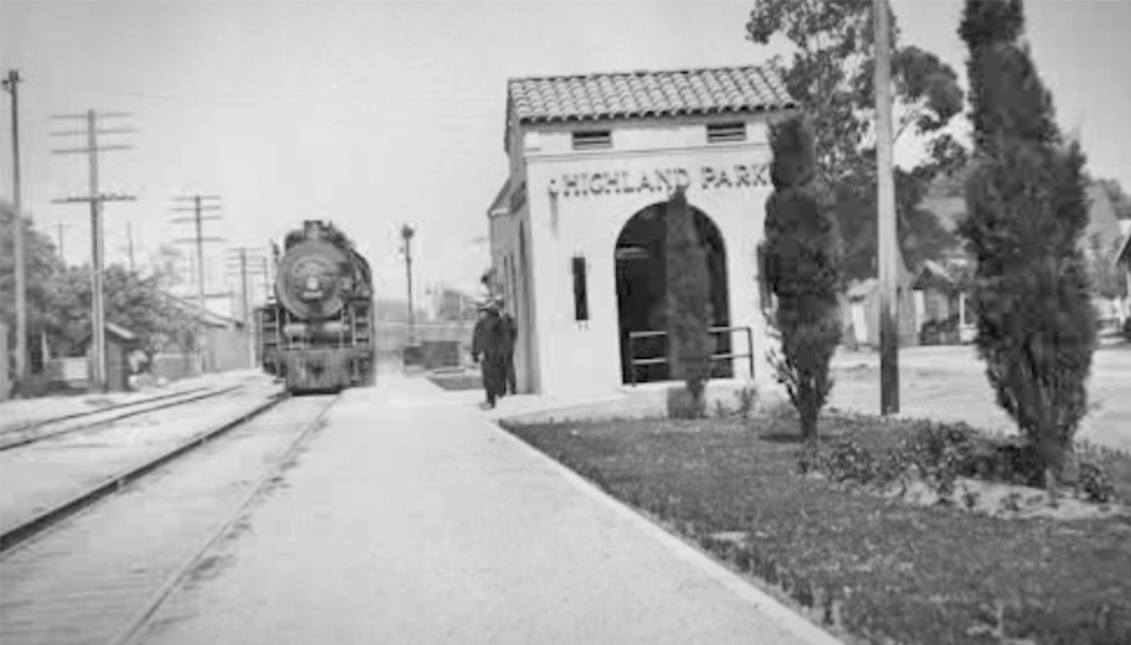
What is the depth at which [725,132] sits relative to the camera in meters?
30.4

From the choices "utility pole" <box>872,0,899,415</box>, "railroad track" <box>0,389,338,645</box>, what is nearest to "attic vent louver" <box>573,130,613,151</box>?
"utility pole" <box>872,0,899,415</box>

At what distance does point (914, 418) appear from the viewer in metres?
19.8

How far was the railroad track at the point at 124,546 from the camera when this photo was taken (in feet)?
28.9

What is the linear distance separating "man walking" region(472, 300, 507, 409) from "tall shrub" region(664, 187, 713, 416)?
23.4ft

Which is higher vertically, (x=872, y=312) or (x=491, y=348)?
(x=872, y=312)

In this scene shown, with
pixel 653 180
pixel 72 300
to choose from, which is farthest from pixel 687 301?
pixel 72 300

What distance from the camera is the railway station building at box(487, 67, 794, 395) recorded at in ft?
97.1

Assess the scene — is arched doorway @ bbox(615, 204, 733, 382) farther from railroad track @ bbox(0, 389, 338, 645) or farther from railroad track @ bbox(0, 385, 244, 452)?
railroad track @ bbox(0, 389, 338, 645)

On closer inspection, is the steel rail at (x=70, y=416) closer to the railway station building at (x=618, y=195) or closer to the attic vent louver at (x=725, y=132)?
the railway station building at (x=618, y=195)

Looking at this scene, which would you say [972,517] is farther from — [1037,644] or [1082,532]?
[1037,644]

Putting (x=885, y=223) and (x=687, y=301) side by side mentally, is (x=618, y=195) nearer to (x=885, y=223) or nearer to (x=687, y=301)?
(x=687, y=301)

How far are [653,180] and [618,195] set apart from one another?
827 mm

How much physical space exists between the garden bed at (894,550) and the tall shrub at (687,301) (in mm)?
6331

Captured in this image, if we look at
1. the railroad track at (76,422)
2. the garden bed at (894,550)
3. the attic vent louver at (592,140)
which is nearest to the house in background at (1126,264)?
the attic vent louver at (592,140)
